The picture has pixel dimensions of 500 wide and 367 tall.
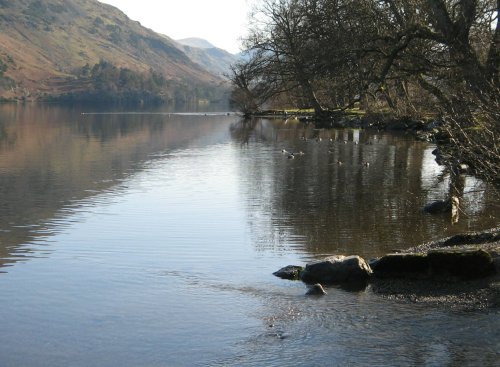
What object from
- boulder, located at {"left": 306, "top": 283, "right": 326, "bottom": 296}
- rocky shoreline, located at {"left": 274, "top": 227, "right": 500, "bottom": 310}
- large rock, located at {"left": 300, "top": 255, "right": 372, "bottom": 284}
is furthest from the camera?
large rock, located at {"left": 300, "top": 255, "right": 372, "bottom": 284}

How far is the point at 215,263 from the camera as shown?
15.8 meters

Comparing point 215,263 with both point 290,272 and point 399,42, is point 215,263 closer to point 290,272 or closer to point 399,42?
point 290,272

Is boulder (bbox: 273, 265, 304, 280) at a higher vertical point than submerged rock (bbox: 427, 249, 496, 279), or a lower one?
lower

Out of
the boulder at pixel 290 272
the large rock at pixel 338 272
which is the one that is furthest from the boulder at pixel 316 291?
the boulder at pixel 290 272

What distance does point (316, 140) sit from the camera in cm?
5166

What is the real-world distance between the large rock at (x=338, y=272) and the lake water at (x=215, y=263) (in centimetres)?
56

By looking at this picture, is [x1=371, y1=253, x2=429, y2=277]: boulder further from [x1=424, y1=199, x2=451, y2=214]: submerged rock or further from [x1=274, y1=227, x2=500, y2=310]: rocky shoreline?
[x1=424, y1=199, x2=451, y2=214]: submerged rock

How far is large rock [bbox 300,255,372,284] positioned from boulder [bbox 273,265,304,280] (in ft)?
0.65

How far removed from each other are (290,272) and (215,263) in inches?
80.8

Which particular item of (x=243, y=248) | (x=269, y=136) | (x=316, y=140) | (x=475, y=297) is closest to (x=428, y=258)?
(x=475, y=297)

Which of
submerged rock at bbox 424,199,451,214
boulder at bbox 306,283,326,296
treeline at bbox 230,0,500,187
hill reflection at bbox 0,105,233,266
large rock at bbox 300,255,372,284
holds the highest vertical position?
treeline at bbox 230,0,500,187

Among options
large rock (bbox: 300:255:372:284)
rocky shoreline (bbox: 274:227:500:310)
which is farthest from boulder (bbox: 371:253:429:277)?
large rock (bbox: 300:255:372:284)

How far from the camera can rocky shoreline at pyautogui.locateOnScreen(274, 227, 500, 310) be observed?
12.7 metres

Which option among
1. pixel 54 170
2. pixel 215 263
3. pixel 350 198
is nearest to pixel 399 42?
pixel 350 198
